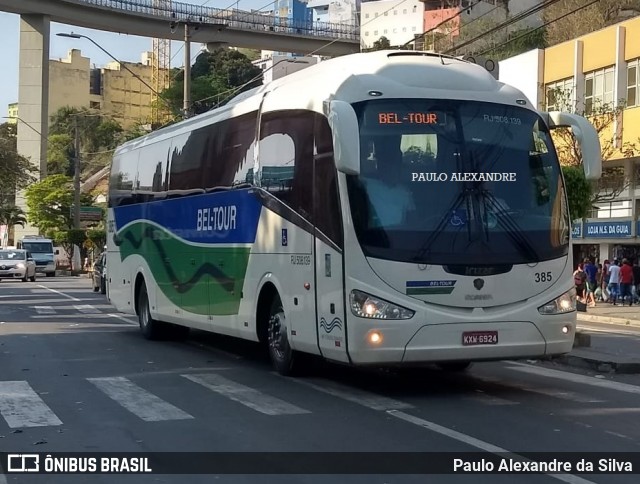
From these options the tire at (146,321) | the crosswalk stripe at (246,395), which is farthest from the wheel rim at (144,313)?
the crosswalk stripe at (246,395)

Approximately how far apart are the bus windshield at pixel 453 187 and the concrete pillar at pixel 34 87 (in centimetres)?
6895

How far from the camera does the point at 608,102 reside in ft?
114

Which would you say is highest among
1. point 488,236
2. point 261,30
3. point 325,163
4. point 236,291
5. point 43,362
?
point 261,30

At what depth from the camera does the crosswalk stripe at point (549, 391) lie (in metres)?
11.0

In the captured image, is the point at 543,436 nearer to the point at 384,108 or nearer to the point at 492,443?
the point at 492,443

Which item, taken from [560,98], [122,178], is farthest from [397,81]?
[560,98]

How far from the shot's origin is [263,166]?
1280 centimetres

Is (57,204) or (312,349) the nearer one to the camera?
(312,349)

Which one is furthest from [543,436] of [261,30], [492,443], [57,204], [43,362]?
[261,30]

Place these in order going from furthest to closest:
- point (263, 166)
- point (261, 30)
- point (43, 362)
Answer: point (261, 30), point (43, 362), point (263, 166)

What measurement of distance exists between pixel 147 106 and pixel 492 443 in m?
152

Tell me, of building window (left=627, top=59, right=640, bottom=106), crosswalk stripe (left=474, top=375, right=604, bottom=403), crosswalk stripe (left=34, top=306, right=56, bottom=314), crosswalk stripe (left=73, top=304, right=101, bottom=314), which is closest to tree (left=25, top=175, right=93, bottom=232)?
crosswalk stripe (left=73, top=304, right=101, bottom=314)

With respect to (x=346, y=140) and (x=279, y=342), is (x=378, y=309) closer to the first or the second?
(x=346, y=140)

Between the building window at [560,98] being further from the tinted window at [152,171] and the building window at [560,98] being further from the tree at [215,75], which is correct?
the tree at [215,75]
